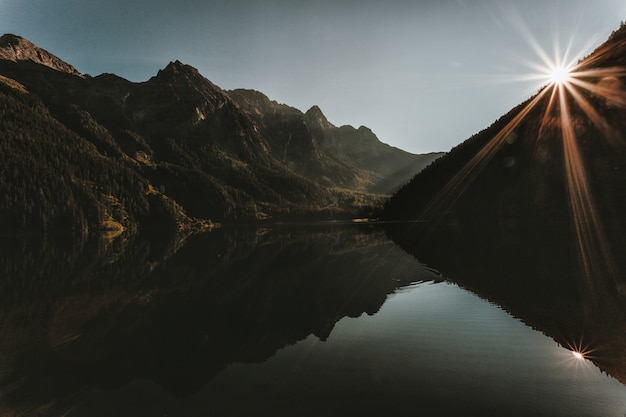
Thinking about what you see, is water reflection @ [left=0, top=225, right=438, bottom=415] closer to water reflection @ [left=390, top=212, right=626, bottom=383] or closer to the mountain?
water reflection @ [left=390, top=212, right=626, bottom=383]

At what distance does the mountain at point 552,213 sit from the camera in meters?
25.8

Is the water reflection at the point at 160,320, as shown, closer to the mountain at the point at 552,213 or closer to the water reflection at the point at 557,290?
the water reflection at the point at 557,290

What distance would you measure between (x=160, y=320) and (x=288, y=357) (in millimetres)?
13294

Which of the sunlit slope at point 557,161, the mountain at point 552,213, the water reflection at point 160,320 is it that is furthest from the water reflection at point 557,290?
the sunlit slope at point 557,161

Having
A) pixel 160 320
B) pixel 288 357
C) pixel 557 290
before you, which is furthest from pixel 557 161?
pixel 160 320

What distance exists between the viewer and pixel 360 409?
43.3 ft

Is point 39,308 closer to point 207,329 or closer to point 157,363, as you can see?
point 207,329

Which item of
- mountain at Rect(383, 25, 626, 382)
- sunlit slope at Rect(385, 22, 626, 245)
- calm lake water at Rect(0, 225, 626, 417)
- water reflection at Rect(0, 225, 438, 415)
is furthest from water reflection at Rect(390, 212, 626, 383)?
sunlit slope at Rect(385, 22, 626, 245)

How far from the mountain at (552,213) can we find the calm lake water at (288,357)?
343cm

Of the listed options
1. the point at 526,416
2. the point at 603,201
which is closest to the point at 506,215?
the point at 603,201

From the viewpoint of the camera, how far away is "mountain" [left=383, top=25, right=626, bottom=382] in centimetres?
2578

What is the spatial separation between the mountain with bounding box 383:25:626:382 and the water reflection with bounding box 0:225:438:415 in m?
12.0

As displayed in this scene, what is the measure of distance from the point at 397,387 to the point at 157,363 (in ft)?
42.4

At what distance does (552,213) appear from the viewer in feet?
362
